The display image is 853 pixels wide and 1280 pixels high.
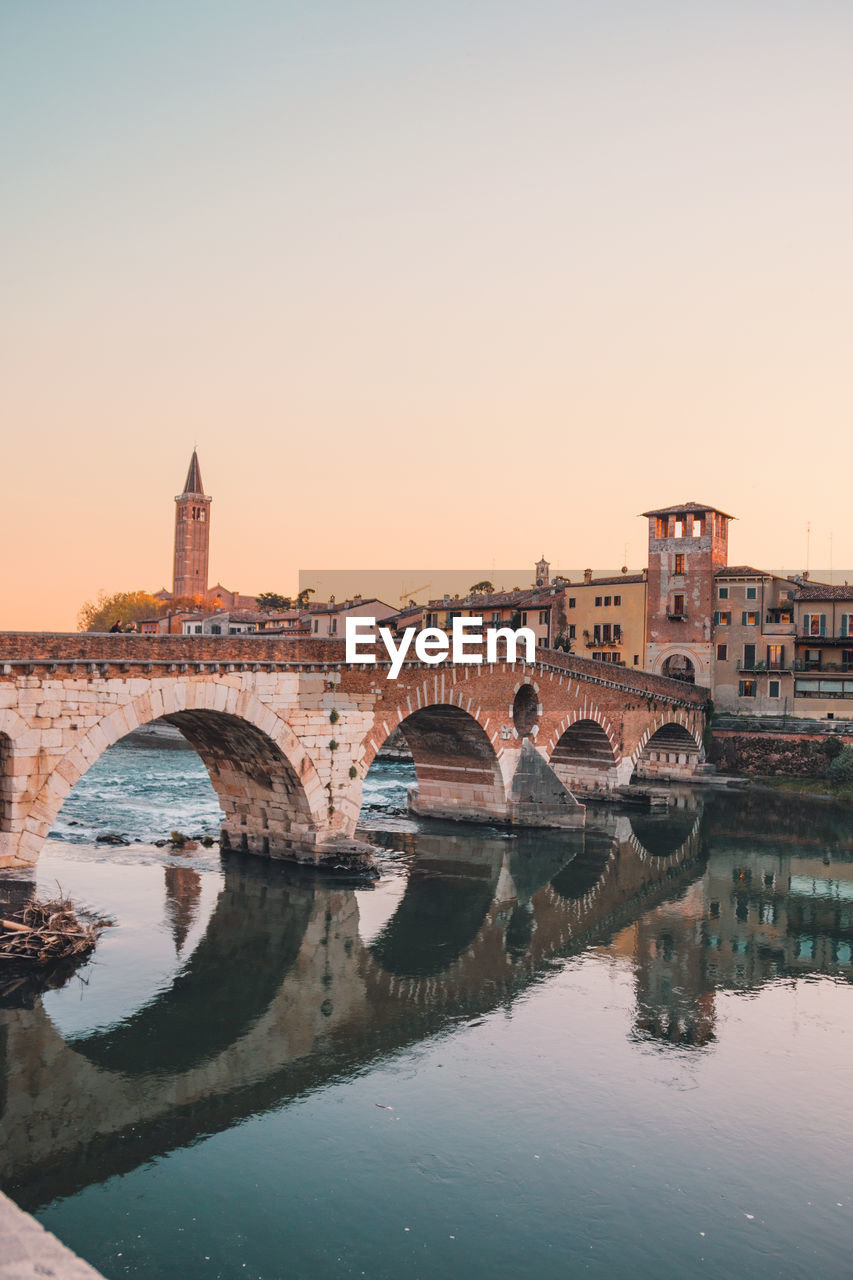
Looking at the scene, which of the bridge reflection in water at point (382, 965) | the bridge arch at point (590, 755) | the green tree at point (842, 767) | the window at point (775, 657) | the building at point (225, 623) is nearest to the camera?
the bridge reflection in water at point (382, 965)

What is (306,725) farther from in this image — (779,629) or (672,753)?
(779,629)

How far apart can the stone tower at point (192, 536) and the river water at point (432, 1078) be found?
102 m

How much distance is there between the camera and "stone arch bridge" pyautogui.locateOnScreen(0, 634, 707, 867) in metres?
18.9

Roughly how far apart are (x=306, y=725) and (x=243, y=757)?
1.92 meters

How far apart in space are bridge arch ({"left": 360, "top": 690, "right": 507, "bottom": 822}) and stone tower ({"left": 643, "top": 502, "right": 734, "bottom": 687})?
2050 cm

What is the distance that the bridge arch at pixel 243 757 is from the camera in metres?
20.8

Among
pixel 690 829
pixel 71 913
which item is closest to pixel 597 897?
pixel 690 829

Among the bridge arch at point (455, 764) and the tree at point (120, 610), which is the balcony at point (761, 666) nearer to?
the bridge arch at point (455, 764)

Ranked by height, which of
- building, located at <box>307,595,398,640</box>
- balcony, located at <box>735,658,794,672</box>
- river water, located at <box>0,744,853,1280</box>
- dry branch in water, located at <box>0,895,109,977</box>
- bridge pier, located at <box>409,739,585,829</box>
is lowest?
river water, located at <box>0,744,853,1280</box>

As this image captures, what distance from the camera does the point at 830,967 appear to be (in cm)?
2048

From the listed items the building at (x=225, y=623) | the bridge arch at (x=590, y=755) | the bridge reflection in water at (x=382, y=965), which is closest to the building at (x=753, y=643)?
the bridge arch at (x=590, y=755)

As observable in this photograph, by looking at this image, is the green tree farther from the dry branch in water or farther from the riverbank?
the dry branch in water

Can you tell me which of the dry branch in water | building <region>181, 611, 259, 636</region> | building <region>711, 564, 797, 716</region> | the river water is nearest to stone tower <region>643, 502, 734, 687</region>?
building <region>711, 564, 797, 716</region>

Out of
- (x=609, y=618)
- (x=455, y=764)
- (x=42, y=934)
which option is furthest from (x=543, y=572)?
(x=42, y=934)
